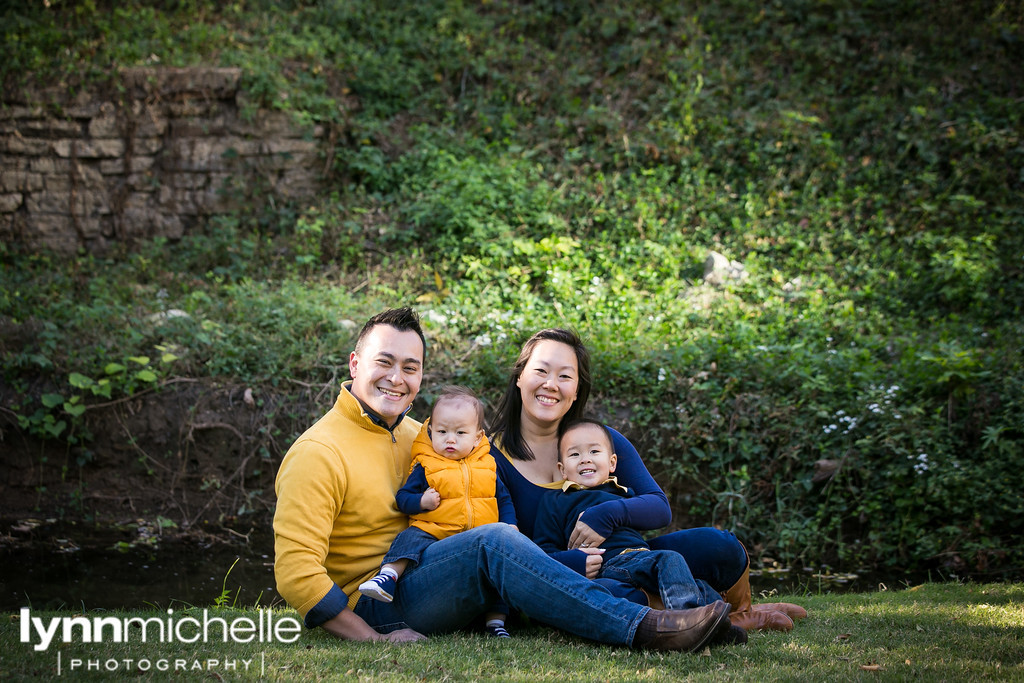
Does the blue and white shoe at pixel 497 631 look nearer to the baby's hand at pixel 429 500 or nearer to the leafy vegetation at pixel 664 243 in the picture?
the baby's hand at pixel 429 500

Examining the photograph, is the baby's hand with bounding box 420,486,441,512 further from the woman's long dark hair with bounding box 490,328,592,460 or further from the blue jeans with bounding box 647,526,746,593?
the blue jeans with bounding box 647,526,746,593

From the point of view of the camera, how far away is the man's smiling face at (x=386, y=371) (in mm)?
3199

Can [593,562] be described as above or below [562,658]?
above

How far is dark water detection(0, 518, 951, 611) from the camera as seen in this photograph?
451 cm

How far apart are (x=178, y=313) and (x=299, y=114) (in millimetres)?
2887

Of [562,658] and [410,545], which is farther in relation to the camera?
[410,545]

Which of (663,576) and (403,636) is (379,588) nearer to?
(403,636)

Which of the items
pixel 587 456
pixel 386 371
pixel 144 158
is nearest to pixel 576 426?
pixel 587 456

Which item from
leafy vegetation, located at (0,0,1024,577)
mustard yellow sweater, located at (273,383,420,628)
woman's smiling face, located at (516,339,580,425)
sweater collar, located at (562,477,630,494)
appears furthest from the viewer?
leafy vegetation, located at (0,0,1024,577)

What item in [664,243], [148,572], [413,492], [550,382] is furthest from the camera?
[664,243]

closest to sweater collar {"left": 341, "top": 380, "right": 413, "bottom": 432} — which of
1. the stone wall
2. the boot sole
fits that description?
the boot sole

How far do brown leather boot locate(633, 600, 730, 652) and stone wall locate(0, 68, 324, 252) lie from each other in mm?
6981

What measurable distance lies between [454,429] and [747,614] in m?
1.42

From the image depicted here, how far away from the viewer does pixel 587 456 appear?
338cm
